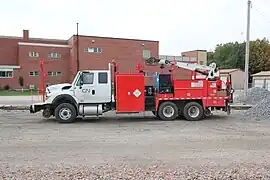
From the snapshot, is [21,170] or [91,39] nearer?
[21,170]

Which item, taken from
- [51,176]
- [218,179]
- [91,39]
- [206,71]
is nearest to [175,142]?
[218,179]

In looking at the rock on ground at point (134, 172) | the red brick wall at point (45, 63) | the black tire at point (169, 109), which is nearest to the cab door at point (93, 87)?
the black tire at point (169, 109)

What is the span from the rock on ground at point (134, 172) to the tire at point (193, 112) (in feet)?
27.0

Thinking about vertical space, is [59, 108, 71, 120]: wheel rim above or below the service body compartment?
below

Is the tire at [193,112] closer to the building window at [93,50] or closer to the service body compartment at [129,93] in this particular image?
the service body compartment at [129,93]

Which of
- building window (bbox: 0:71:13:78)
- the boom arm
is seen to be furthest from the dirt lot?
building window (bbox: 0:71:13:78)

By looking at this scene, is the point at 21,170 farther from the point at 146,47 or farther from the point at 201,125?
the point at 146,47

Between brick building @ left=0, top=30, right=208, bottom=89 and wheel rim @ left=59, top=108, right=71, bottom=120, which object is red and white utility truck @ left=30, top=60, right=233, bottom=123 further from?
brick building @ left=0, top=30, right=208, bottom=89

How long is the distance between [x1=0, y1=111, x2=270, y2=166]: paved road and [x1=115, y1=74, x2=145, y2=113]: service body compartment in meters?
0.85

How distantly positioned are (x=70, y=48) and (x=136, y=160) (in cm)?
5478

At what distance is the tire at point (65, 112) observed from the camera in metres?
14.1

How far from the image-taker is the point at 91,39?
56.7 m

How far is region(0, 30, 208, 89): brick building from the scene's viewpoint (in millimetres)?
55906

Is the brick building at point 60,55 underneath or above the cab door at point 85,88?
above
